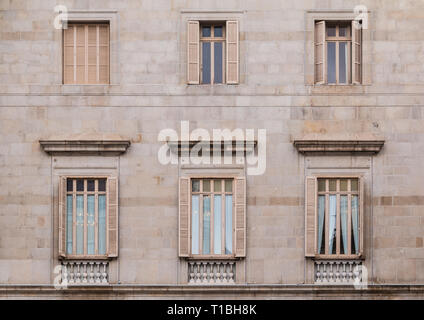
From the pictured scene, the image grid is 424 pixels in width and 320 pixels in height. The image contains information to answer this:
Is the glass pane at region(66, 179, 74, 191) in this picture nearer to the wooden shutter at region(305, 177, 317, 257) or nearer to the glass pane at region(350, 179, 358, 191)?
the wooden shutter at region(305, 177, 317, 257)

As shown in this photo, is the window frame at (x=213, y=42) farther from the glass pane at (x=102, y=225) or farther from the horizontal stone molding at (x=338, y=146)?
the glass pane at (x=102, y=225)

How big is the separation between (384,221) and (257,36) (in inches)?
215

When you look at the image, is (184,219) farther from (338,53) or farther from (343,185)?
(338,53)

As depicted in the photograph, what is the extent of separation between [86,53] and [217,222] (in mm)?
5269

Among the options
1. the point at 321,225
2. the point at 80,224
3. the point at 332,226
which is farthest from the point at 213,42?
the point at 80,224

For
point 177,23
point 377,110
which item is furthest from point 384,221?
point 177,23

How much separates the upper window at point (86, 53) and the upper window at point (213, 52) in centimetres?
212

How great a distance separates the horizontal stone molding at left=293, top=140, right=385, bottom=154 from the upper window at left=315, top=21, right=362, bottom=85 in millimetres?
1537

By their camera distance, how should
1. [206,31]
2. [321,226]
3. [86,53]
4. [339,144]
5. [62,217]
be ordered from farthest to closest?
1. [206,31]
2. [86,53]
3. [321,226]
4. [62,217]
5. [339,144]

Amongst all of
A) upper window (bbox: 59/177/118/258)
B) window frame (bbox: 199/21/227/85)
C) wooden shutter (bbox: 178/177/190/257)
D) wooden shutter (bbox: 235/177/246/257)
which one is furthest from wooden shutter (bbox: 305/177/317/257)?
upper window (bbox: 59/177/118/258)

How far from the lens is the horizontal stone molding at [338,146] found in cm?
2436

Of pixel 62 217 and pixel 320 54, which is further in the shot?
pixel 320 54

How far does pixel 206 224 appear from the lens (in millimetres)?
24656

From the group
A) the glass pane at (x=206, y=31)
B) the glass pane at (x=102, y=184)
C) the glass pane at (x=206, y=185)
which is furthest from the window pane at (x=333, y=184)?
the glass pane at (x=102, y=184)
